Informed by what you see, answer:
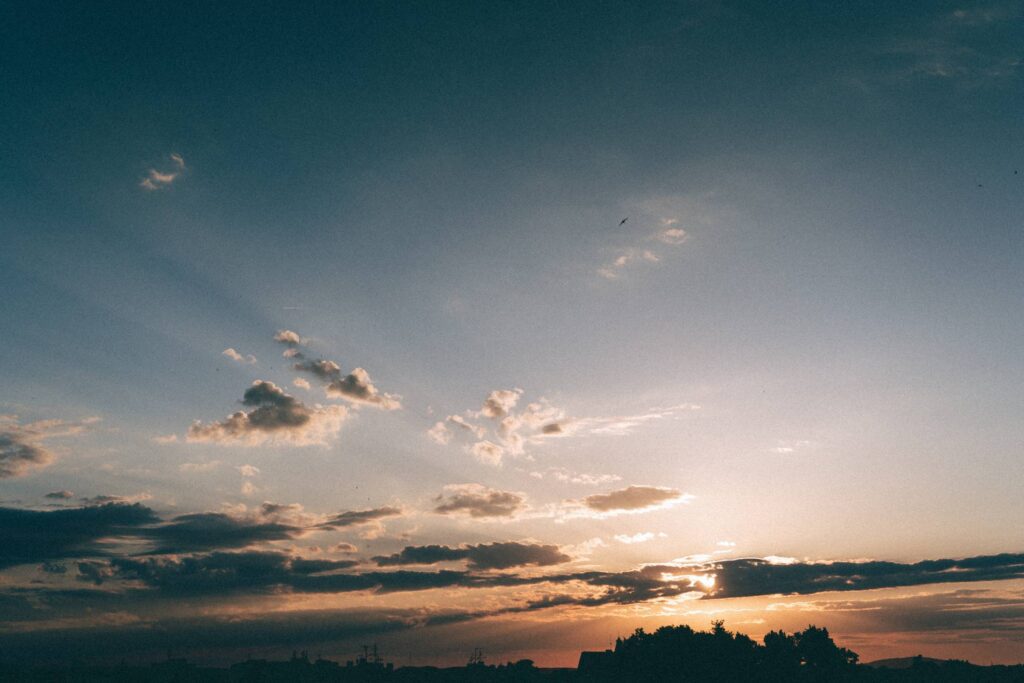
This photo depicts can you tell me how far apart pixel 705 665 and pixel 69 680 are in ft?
394

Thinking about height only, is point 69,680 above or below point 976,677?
above

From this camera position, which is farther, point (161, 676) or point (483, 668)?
point (483, 668)

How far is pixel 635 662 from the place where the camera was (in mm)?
115500

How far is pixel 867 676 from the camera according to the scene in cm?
12231

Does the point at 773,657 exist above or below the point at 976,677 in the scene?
above

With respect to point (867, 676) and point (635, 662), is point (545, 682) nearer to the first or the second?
point (635, 662)

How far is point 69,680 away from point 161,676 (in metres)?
16.1

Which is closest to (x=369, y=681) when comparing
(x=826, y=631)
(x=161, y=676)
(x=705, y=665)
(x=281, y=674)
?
(x=281, y=674)

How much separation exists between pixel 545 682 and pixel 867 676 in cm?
6374

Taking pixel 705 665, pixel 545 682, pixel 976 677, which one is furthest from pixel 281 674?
pixel 976 677

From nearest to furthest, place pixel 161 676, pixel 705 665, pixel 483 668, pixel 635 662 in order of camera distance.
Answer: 1. pixel 705 665
2. pixel 635 662
3. pixel 161 676
4. pixel 483 668

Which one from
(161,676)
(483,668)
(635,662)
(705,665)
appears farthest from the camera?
(483,668)

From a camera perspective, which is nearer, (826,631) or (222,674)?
(826,631)

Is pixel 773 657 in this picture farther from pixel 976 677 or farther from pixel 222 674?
pixel 222 674
